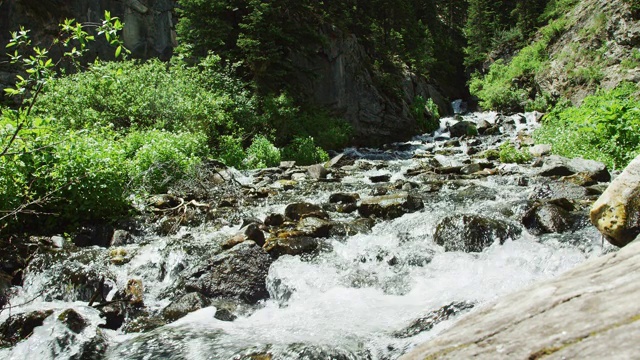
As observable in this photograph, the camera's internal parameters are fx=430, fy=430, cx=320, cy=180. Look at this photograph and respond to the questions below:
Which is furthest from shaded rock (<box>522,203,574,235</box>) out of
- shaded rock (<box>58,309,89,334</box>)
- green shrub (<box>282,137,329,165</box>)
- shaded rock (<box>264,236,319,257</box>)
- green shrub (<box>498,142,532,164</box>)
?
green shrub (<box>282,137,329,165</box>)

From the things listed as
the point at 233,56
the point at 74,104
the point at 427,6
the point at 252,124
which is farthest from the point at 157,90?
the point at 427,6

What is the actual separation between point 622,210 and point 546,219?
3072 millimetres

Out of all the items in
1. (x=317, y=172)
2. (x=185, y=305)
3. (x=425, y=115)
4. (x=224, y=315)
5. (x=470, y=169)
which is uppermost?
(x=425, y=115)

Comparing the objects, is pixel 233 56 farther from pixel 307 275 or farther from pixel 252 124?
pixel 307 275

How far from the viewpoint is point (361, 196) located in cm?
1230

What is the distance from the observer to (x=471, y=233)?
296 inches

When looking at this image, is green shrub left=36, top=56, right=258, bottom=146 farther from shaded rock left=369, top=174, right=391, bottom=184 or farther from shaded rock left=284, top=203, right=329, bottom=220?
shaded rock left=284, top=203, right=329, bottom=220

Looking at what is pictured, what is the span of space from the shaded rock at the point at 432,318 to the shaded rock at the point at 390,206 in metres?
4.52

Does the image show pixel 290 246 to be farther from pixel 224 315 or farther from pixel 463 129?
pixel 463 129

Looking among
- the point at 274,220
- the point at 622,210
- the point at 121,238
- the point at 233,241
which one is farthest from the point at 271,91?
the point at 622,210

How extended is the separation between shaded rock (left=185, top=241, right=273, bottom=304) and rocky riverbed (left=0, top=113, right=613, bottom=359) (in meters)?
0.02

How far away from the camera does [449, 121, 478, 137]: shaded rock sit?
2744cm

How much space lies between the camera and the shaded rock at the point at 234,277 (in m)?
6.38

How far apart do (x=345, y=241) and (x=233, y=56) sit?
17.3 m
